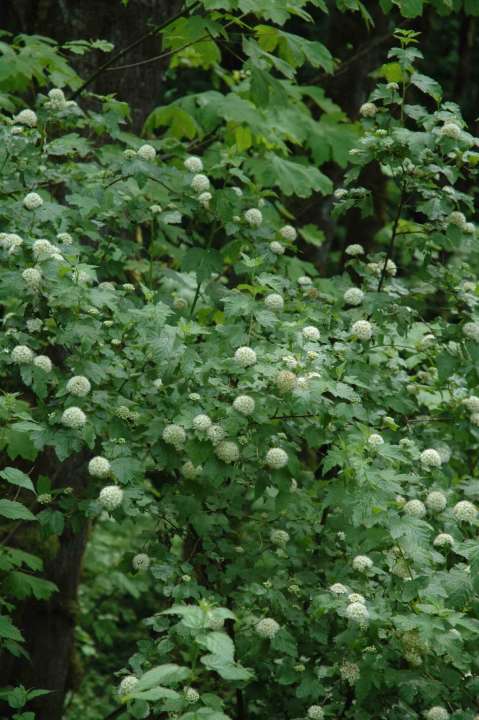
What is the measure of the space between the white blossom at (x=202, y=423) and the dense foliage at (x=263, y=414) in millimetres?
29

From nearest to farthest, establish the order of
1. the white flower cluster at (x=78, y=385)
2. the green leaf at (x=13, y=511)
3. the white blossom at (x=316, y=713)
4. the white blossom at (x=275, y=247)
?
1. the green leaf at (x=13, y=511)
2. the white flower cluster at (x=78, y=385)
3. the white blossom at (x=316, y=713)
4. the white blossom at (x=275, y=247)

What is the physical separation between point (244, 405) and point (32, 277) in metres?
0.87

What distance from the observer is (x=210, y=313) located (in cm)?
420

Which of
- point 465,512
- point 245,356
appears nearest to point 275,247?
point 245,356

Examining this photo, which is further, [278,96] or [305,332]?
[278,96]

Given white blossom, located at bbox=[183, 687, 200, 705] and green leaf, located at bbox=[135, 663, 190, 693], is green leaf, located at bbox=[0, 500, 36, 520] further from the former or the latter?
green leaf, located at bbox=[135, 663, 190, 693]

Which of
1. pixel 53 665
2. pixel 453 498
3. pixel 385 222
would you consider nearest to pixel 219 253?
pixel 453 498

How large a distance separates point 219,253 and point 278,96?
864mm

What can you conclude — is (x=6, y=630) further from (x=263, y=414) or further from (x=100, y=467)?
(x=263, y=414)

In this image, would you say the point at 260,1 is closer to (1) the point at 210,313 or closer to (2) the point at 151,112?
(1) the point at 210,313

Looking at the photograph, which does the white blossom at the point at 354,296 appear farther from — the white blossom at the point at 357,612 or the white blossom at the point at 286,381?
the white blossom at the point at 357,612

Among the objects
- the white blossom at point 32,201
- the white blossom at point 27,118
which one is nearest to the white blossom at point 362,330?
the white blossom at point 32,201

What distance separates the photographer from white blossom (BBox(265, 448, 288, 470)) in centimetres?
319

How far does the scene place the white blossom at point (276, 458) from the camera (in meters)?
3.19
